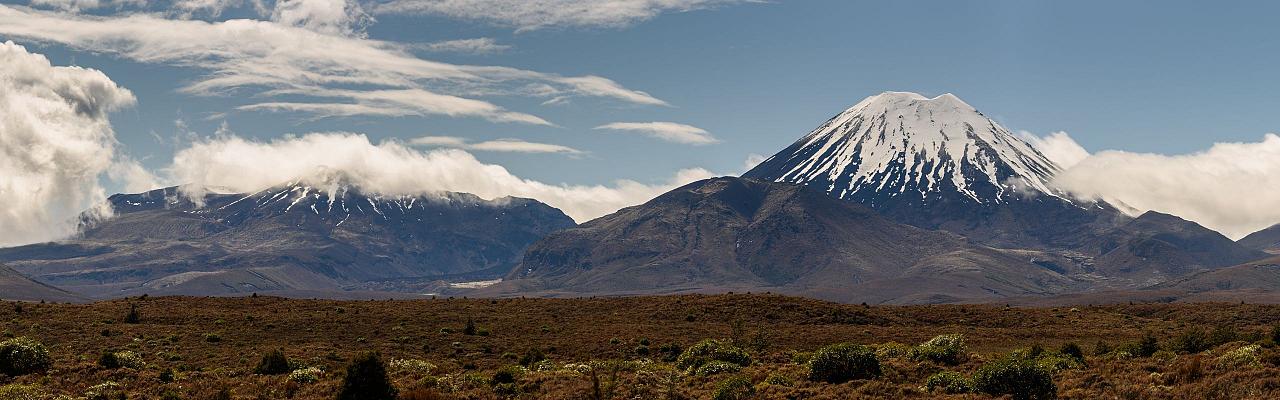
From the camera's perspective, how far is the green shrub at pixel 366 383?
39219mm

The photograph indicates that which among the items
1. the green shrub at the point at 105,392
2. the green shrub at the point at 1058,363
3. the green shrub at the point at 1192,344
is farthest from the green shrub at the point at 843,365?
the green shrub at the point at 105,392

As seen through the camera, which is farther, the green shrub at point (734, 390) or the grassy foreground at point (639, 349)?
the grassy foreground at point (639, 349)

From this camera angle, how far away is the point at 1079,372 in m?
42.2

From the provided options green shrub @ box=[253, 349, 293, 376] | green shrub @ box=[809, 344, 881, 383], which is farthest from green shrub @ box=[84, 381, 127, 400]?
green shrub @ box=[809, 344, 881, 383]

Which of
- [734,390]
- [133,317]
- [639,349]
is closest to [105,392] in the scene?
[734,390]

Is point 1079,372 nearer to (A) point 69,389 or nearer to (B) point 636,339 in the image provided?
(B) point 636,339

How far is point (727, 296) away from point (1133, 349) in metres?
46.8

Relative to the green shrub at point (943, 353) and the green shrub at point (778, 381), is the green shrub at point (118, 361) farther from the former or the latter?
the green shrub at point (943, 353)

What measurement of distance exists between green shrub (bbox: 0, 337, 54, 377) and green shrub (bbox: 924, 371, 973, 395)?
3960cm

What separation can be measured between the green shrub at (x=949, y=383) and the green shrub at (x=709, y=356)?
11.1m

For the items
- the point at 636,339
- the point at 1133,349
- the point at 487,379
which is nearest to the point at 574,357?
the point at 636,339

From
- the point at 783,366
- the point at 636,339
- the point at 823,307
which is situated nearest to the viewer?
the point at 783,366

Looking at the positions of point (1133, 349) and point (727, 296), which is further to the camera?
point (727, 296)

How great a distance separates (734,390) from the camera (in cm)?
4131
